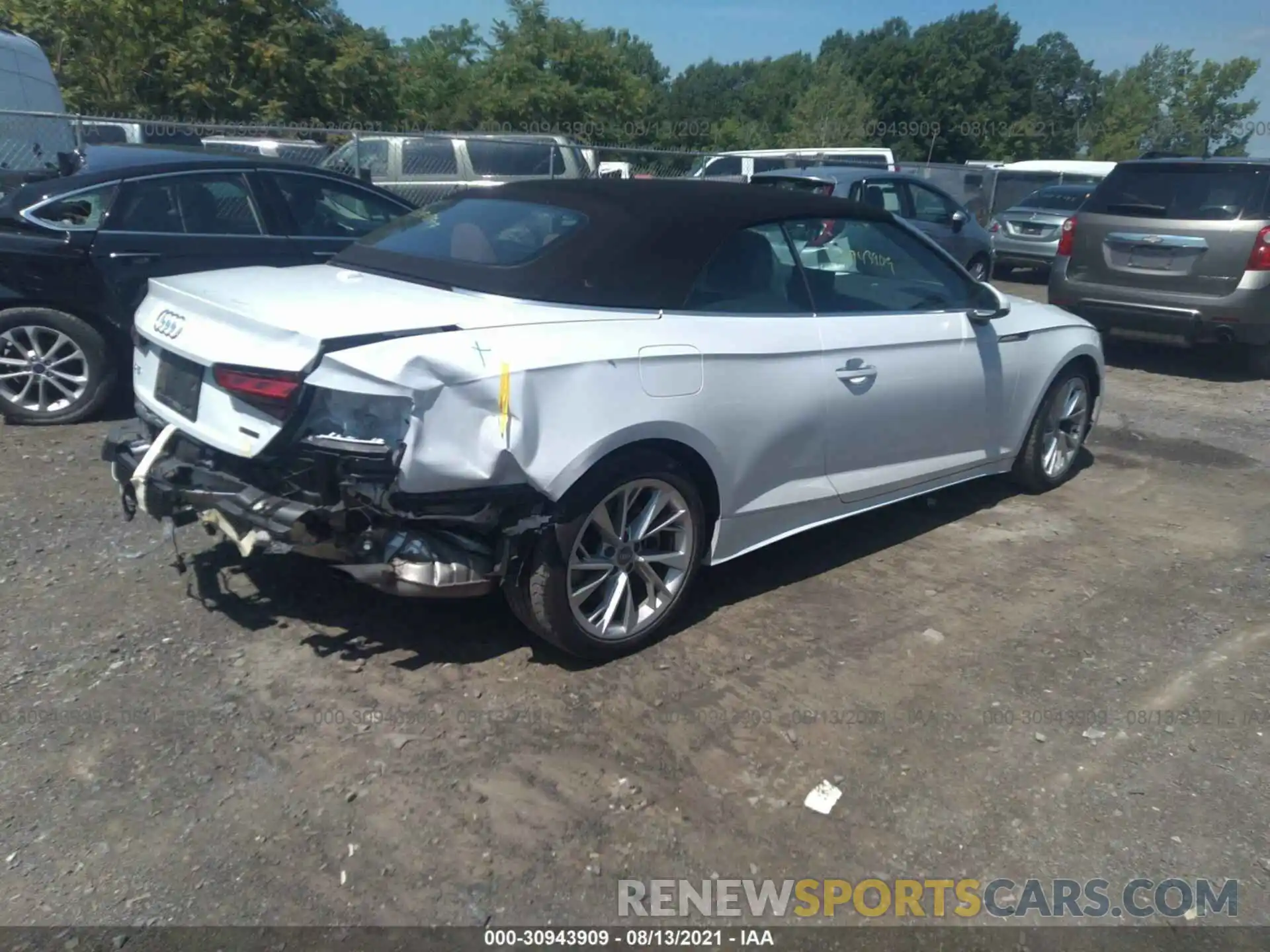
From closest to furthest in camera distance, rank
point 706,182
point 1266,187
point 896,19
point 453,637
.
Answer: point 453,637 → point 706,182 → point 1266,187 → point 896,19

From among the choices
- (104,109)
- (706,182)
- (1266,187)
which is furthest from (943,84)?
(706,182)

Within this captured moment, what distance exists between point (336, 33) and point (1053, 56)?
60811 mm

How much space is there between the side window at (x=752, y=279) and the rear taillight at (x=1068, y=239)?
6247 millimetres

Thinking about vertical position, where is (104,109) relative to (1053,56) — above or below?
below

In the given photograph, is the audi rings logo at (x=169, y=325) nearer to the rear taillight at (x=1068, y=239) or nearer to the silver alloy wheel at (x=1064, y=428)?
the silver alloy wheel at (x=1064, y=428)

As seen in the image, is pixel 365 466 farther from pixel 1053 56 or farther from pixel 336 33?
pixel 1053 56

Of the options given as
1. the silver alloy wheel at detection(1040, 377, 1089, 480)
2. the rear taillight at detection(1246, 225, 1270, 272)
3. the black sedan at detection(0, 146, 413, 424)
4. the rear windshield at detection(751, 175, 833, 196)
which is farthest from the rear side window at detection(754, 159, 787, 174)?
the silver alloy wheel at detection(1040, 377, 1089, 480)

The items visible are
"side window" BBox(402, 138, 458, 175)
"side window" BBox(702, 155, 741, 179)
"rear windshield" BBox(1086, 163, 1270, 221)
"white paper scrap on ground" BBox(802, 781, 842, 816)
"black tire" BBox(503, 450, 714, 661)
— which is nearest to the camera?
"white paper scrap on ground" BBox(802, 781, 842, 816)

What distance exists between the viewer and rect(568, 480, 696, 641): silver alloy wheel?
3.63m

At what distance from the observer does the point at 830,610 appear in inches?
170

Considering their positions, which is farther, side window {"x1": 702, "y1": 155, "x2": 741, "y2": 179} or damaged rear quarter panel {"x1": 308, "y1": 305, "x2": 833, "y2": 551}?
side window {"x1": 702, "y1": 155, "x2": 741, "y2": 179}

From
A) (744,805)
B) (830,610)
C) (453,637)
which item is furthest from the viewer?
(830,610)

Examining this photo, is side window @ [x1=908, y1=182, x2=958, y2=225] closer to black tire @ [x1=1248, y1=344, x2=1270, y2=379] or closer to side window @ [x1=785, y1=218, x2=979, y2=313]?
black tire @ [x1=1248, y1=344, x2=1270, y2=379]

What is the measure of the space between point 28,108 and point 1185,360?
1358cm
